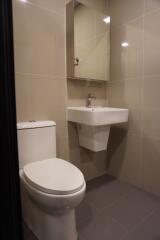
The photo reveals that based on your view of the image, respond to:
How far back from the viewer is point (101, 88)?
204cm

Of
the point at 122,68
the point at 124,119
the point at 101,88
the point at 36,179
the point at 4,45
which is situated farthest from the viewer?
the point at 101,88

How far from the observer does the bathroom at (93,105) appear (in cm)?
128

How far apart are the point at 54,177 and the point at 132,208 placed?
851 millimetres

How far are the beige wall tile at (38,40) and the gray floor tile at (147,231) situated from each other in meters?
1.46

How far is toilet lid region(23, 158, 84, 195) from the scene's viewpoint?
967mm

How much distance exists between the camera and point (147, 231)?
1.22 meters

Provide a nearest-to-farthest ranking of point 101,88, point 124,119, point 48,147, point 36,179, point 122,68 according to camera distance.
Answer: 1. point 36,179
2. point 48,147
3. point 124,119
4. point 122,68
5. point 101,88

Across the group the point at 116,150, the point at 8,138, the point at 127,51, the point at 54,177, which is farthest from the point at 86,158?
the point at 8,138

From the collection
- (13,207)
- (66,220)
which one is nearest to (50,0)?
(13,207)

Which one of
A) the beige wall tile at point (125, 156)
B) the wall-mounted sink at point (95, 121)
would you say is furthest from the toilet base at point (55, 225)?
the beige wall tile at point (125, 156)

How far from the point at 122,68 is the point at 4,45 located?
1502 millimetres

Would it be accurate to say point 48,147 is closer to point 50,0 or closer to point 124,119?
point 124,119

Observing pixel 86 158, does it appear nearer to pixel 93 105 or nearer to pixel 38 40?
pixel 93 105

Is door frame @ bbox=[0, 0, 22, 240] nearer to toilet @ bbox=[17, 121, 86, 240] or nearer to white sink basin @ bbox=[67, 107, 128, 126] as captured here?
toilet @ bbox=[17, 121, 86, 240]
